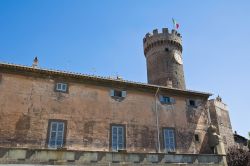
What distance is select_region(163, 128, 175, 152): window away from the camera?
62.5 ft

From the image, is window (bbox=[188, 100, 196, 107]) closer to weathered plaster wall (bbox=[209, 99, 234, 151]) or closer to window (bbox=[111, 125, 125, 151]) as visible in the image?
window (bbox=[111, 125, 125, 151])

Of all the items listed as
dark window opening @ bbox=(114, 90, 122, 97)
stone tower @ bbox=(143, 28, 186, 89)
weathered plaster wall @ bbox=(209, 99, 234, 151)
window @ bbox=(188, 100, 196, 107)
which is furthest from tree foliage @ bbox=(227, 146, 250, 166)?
dark window opening @ bbox=(114, 90, 122, 97)

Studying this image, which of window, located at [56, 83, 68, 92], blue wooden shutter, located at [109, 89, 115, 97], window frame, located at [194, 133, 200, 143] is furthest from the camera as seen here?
window frame, located at [194, 133, 200, 143]

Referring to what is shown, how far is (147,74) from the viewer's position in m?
34.6

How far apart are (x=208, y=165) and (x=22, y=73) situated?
14.1 m

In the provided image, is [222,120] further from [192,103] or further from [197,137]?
[197,137]

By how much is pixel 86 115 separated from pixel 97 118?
2.65 ft

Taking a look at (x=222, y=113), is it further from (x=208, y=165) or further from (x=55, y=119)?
(x=55, y=119)

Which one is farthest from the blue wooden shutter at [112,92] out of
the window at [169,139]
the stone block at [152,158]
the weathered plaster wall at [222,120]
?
the weathered plaster wall at [222,120]

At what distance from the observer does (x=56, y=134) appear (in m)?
16.6

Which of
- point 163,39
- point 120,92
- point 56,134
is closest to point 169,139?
point 120,92

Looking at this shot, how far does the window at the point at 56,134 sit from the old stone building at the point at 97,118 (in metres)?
0.02

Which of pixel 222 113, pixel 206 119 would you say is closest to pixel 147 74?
pixel 222 113

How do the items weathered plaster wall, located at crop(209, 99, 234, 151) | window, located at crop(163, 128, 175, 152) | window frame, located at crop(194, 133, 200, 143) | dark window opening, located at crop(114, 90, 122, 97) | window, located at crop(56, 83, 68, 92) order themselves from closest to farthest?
window, located at crop(56, 83, 68, 92) → window, located at crop(163, 128, 175, 152) → dark window opening, located at crop(114, 90, 122, 97) → window frame, located at crop(194, 133, 200, 143) → weathered plaster wall, located at crop(209, 99, 234, 151)
